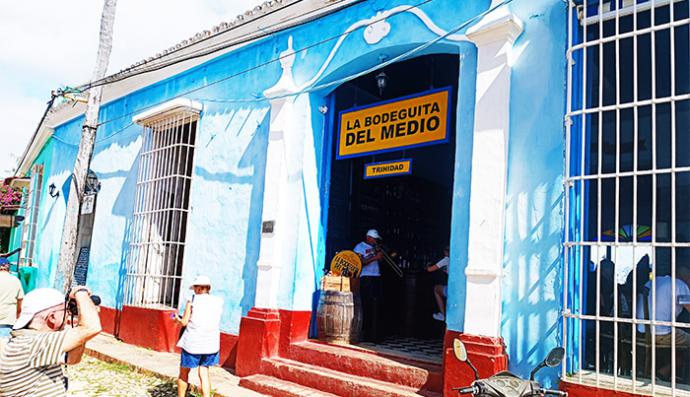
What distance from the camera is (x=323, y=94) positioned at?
6762mm

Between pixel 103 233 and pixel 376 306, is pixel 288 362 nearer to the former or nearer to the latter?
pixel 376 306

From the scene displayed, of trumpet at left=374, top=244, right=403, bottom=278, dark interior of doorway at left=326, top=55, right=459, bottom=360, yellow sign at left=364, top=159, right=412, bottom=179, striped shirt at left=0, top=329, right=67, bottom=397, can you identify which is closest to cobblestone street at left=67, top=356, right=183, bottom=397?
dark interior of doorway at left=326, top=55, right=459, bottom=360

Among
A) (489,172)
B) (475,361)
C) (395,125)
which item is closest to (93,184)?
(395,125)

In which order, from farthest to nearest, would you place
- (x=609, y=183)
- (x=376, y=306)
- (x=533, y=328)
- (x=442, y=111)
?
(x=376, y=306)
(x=442, y=111)
(x=609, y=183)
(x=533, y=328)

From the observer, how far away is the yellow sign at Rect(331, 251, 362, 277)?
6438 millimetres

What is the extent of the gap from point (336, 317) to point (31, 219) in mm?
9763


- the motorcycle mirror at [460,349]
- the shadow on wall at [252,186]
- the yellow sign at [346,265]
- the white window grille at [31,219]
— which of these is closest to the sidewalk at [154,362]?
the shadow on wall at [252,186]

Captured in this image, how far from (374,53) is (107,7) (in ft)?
14.2

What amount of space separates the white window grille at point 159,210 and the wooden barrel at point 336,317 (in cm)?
291

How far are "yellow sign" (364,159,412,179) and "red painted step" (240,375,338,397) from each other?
2.41m

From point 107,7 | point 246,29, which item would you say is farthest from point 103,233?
point 246,29

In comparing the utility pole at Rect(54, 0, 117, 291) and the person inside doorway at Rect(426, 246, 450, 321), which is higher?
the utility pole at Rect(54, 0, 117, 291)

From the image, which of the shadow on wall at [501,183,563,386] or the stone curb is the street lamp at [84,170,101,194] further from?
the shadow on wall at [501,183,563,386]

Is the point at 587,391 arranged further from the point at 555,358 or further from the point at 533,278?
the point at 555,358
